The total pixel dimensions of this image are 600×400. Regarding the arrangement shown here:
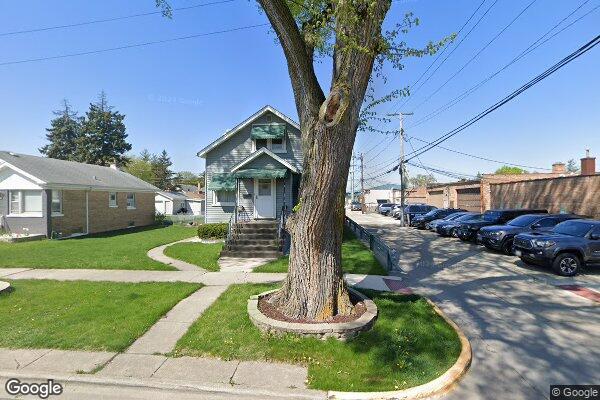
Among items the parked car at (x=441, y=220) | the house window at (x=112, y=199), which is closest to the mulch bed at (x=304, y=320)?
the parked car at (x=441, y=220)

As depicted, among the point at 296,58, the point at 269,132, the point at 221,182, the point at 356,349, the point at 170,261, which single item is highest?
the point at 269,132

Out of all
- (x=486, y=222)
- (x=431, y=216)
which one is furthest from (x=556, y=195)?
(x=431, y=216)

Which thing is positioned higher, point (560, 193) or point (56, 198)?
point (56, 198)

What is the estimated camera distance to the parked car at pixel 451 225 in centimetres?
1920

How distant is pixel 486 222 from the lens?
17.6 metres

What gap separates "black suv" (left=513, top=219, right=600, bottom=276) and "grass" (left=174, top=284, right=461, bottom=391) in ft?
20.6

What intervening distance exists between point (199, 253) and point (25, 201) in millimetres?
12540

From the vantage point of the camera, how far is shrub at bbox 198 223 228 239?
51.9 ft

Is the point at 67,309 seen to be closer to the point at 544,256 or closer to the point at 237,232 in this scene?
the point at 237,232

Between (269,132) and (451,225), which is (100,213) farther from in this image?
(451,225)

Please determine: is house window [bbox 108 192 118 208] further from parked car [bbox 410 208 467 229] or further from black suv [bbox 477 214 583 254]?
black suv [bbox 477 214 583 254]

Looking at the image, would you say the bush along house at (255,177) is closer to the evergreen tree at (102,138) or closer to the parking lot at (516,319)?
the parking lot at (516,319)

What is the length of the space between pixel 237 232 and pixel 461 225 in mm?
11767

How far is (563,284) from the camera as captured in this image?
364 inches
